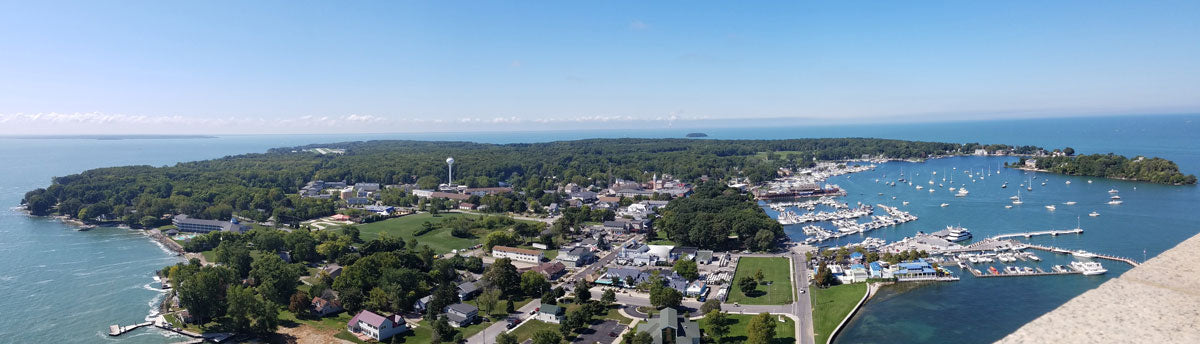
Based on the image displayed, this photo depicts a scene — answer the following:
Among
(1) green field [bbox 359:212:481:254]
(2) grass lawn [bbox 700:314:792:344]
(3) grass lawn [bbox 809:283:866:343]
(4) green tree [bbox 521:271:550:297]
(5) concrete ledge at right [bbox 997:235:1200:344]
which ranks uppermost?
(5) concrete ledge at right [bbox 997:235:1200:344]

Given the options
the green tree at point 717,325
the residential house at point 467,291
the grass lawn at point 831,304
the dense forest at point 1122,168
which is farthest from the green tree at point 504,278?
the dense forest at point 1122,168

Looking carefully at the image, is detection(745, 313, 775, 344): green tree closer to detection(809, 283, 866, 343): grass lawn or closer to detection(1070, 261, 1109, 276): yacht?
detection(809, 283, 866, 343): grass lawn

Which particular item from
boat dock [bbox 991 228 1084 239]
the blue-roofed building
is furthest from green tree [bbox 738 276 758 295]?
boat dock [bbox 991 228 1084 239]

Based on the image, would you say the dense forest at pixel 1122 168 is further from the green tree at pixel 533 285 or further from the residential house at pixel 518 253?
the green tree at pixel 533 285

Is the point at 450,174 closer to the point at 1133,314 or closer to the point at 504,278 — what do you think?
the point at 504,278

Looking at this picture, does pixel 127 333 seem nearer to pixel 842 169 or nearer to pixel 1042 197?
pixel 1042 197

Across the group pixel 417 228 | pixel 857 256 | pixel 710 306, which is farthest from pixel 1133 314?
pixel 417 228
